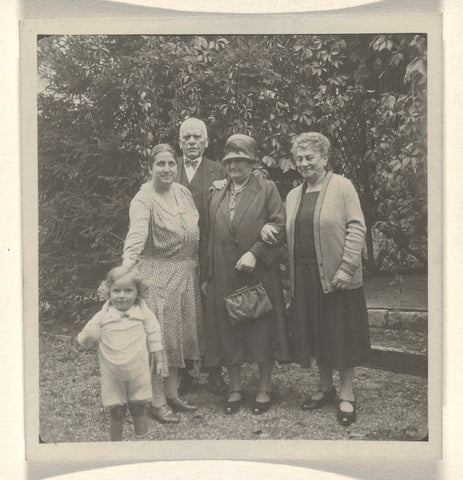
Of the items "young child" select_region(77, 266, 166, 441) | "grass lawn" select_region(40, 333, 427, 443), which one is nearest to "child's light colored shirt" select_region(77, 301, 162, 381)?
"young child" select_region(77, 266, 166, 441)

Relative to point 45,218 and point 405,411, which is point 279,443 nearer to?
point 405,411

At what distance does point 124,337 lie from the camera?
4.11m

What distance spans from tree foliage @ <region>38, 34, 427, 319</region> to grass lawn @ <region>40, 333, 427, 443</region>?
12.7 inches

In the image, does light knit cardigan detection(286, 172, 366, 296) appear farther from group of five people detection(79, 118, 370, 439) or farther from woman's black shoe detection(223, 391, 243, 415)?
woman's black shoe detection(223, 391, 243, 415)

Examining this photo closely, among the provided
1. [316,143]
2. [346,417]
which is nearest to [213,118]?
[316,143]

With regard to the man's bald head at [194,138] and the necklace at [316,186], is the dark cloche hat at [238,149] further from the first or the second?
Answer: the necklace at [316,186]

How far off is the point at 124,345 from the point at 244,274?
2.37 feet

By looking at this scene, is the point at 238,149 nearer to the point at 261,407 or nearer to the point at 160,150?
the point at 160,150

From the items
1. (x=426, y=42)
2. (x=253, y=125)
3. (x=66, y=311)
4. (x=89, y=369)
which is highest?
(x=426, y=42)

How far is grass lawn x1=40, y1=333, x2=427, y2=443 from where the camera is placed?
13.7 feet

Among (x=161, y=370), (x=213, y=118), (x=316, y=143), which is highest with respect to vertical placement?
(x=213, y=118)

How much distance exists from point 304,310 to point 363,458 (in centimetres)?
83

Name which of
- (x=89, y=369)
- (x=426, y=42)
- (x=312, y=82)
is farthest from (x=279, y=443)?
(x=426, y=42)

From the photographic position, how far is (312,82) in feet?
13.9
